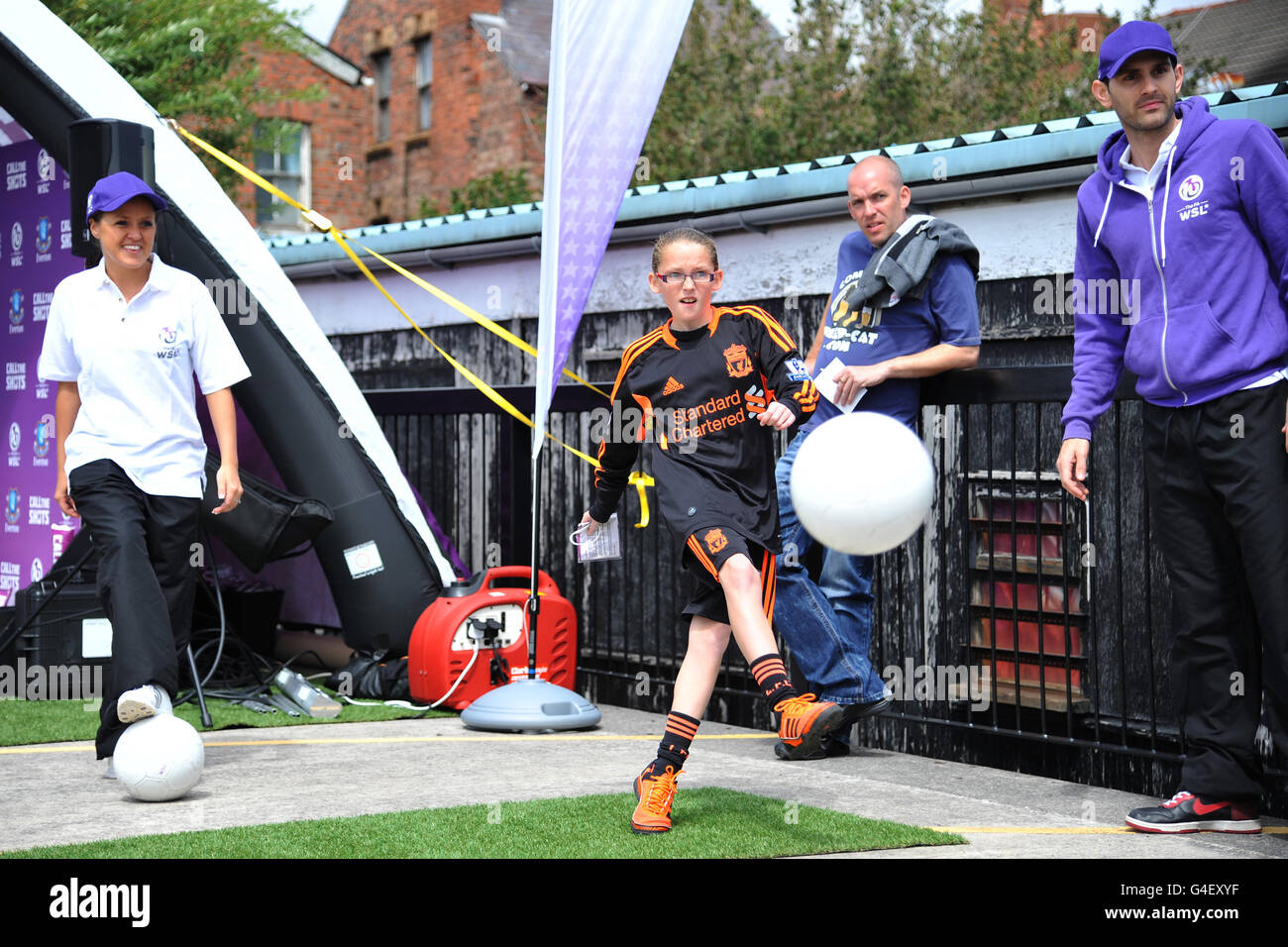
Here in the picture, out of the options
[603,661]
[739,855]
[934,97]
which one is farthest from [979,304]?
[934,97]

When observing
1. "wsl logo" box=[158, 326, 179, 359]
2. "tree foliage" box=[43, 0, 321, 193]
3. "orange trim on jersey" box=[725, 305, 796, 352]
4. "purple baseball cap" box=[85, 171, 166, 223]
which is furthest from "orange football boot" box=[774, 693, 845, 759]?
"tree foliage" box=[43, 0, 321, 193]

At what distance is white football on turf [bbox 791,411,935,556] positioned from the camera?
13.6 ft

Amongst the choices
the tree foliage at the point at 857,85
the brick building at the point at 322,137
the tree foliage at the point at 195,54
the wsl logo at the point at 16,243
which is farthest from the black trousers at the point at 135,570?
the brick building at the point at 322,137

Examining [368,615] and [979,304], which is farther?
[368,615]

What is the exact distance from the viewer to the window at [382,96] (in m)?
32.4

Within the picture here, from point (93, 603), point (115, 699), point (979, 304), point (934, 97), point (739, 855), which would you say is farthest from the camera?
point (934, 97)

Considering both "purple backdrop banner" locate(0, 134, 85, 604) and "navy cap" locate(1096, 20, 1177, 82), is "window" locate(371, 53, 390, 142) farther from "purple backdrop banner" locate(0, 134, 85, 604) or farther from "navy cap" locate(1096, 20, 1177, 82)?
"navy cap" locate(1096, 20, 1177, 82)

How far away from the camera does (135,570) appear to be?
16.9 ft

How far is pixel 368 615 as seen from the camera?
24.4ft

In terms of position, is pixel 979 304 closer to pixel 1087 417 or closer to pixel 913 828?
pixel 1087 417

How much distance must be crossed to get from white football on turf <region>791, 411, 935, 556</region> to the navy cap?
1.24 m

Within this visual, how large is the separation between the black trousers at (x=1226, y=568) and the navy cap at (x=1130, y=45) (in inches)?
40.1

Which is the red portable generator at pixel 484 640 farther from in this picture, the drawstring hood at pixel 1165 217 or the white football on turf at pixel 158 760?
the drawstring hood at pixel 1165 217

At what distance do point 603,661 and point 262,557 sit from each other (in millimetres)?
1988
